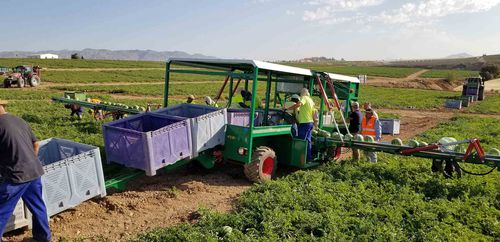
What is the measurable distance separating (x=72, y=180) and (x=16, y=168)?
3.15 feet

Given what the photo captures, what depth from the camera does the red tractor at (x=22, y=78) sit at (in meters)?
29.1

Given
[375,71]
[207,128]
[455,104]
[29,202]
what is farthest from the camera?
[375,71]

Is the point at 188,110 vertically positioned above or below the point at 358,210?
above

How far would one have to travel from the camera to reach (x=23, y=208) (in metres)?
5.10

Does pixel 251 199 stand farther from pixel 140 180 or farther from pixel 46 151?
pixel 46 151

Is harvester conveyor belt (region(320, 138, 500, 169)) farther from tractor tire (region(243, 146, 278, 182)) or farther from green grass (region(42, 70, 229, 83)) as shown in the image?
green grass (region(42, 70, 229, 83))

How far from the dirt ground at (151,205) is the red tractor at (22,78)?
25.7 metres

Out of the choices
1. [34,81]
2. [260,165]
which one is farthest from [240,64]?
[34,81]

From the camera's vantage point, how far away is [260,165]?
312 inches

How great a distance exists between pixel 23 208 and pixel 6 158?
0.82 m

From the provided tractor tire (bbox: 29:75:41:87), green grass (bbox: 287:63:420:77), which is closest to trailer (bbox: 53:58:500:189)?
tractor tire (bbox: 29:75:41:87)

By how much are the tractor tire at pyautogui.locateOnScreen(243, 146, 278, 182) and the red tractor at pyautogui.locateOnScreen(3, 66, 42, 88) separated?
27.3 meters

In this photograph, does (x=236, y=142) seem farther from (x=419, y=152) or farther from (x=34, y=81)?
(x=34, y=81)

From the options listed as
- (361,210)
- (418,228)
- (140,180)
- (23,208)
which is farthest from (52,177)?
(418,228)
